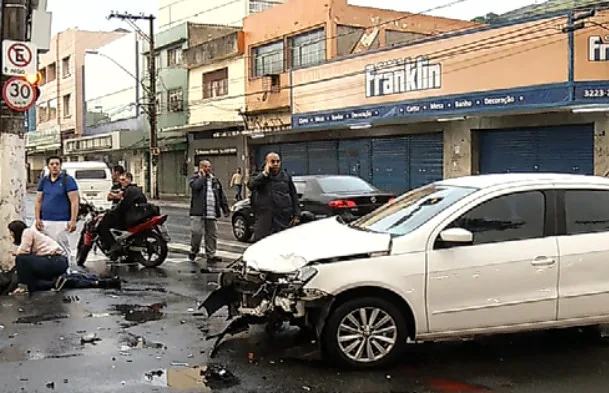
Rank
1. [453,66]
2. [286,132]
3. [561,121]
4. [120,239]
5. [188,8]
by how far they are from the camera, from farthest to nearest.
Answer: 1. [188,8]
2. [286,132]
3. [453,66]
4. [561,121]
5. [120,239]

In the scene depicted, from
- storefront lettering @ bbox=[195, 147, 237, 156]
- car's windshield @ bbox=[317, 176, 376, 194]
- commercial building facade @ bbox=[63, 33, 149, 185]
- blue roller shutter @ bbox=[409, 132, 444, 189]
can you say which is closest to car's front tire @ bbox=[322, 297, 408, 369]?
car's windshield @ bbox=[317, 176, 376, 194]

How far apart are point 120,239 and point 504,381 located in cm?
848

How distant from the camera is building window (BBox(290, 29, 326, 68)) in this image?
3272 cm

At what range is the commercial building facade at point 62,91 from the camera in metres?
64.0

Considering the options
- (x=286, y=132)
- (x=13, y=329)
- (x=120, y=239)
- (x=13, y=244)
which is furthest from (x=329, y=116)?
(x=13, y=329)

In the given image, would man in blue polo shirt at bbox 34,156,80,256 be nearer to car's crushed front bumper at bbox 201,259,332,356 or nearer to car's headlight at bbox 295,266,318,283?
car's crushed front bumper at bbox 201,259,332,356

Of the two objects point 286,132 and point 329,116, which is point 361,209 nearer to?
point 329,116

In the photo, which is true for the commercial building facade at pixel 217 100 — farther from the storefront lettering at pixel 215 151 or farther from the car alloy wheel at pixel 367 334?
the car alloy wheel at pixel 367 334

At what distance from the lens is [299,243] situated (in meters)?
7.09

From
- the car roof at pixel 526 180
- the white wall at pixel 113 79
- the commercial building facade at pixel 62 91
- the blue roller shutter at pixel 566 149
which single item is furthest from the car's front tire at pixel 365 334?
the commercial building facade at pixel 62 91

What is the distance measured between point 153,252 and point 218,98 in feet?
88.6

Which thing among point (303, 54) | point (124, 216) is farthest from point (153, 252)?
point (303, 54)

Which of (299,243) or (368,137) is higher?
(368,137)

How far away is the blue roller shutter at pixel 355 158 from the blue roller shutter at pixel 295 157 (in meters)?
2.63
